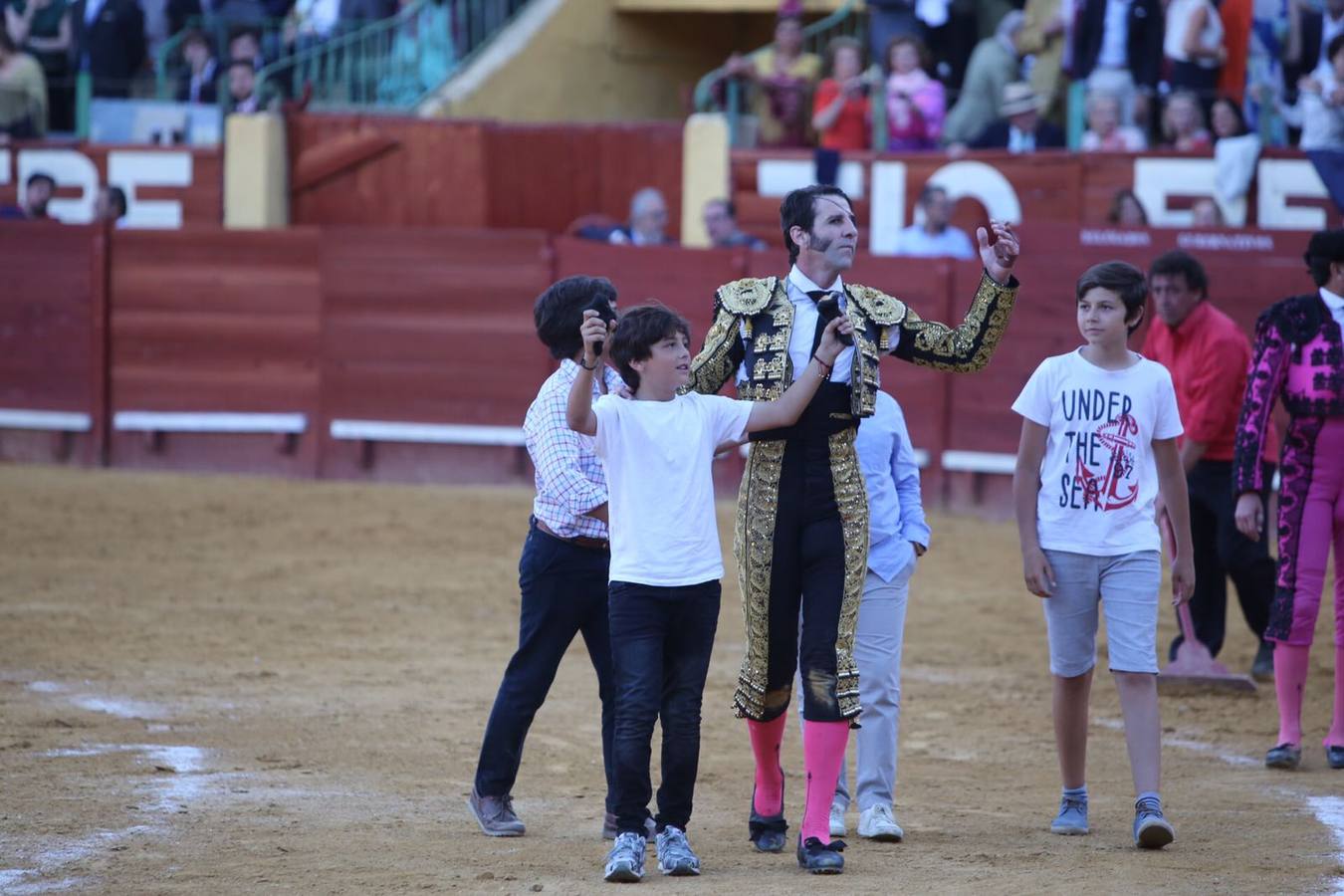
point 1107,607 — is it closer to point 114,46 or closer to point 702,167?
point 702,167

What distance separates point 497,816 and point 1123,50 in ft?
29.0

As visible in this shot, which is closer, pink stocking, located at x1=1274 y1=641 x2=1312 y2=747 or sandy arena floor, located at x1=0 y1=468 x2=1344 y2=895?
sandy arena floor, located at x1=0 y1=468 x2=1344 y2=895

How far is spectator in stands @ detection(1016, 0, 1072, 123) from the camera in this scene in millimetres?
12992

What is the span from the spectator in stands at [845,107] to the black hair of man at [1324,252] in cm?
736

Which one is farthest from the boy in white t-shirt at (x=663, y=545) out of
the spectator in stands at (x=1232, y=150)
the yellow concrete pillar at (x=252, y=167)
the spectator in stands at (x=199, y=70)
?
the spectator in stands at (x=199, y=70)

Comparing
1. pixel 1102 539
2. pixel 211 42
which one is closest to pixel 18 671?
pixel 1102 539

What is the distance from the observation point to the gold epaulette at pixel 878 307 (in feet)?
16.0

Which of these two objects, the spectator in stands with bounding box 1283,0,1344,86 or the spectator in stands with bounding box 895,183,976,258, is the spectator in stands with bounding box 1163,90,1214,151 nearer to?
the spectator in stands with bounding box 1283,0,1344,86

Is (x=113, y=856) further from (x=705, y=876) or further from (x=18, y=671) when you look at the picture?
(x=18, y=671)

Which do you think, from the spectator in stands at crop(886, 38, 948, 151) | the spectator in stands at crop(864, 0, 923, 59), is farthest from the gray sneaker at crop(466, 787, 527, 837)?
the spectator in stands at crop(864, 0, 923, 59)

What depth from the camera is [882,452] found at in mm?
5180

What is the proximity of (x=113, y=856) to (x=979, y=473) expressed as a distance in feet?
26.7

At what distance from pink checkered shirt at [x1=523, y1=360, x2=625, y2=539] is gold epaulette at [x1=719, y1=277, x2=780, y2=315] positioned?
336 mm

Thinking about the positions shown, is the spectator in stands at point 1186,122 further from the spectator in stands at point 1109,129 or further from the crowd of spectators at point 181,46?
the crowd of spectators at point 181,46
